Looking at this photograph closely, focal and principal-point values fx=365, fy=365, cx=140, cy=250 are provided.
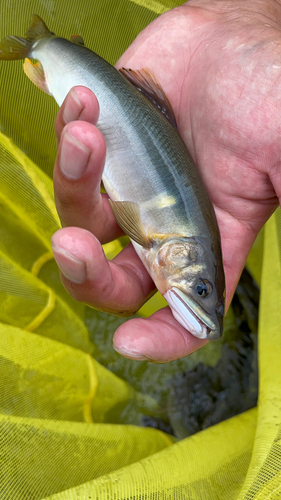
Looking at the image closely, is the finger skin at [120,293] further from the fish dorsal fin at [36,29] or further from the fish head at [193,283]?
the fish dorsal fin at [36,29]

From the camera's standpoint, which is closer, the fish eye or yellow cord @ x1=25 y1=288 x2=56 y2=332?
the fish eye

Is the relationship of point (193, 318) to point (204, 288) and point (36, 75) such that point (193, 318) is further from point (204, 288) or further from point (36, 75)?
point (36, 75)

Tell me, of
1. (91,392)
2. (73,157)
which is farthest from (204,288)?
→ (91,392)

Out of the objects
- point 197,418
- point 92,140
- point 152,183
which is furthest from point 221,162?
point 197,418

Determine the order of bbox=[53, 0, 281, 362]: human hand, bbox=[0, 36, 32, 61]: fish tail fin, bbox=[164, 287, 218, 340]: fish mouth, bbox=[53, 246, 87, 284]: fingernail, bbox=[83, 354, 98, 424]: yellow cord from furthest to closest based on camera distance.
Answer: bbox=[83, 354, 98, 424]: yellow cord → bbox=[0, 36, 32, 61]: fish tail fin → bbox=[164, 287, 218, 340]: fish mouth → bbox=[53, 0, 281, 362]: human hand → bbox=[53, 246, 87, 284]: fingernail

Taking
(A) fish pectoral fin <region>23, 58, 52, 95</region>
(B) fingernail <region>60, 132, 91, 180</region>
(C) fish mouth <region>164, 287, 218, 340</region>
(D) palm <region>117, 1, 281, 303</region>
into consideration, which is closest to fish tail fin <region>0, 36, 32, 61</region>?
(A) fish pectoral fin <region>23, 58, 52, 95</region>

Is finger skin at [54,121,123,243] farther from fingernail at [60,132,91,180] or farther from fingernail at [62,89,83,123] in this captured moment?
fingernail at [62,89,83,123]
